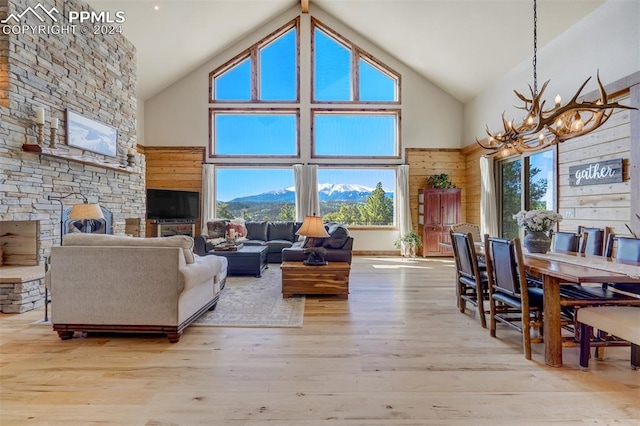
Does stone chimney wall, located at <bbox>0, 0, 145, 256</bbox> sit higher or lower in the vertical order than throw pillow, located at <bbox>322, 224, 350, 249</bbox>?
higher

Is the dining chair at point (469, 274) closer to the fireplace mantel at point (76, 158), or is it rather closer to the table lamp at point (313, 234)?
the table lamp at point (313, 234)

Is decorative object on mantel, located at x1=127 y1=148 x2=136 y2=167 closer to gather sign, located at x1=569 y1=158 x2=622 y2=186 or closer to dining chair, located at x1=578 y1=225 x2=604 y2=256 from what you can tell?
dining chair, located at x1=578 y1=225 x2=604 y2=256

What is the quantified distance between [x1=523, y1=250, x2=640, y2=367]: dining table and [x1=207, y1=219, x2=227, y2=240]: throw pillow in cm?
581

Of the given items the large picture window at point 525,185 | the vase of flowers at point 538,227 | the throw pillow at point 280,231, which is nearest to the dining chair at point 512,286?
the vase of flowers at point 538,227

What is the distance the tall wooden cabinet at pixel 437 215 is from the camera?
7898mm

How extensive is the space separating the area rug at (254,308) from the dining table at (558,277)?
6.96ft

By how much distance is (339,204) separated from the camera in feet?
27.7

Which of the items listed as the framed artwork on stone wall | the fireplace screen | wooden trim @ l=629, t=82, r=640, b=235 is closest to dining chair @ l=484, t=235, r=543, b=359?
wooden trim @ l=629, t=82, r=640, b=235

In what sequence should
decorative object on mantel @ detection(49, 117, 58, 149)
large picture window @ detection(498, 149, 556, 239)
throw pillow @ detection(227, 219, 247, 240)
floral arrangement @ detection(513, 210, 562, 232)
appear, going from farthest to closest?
throw pillow @ detection(227, 219, 247, 240) → large picture window @ detection(498, 149, 556, 239) → decorative object on mantel @ detection(49, 117, 58, 149) → floral arrangement @ detection(513, 210, 562, 232)

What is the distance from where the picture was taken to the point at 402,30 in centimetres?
686

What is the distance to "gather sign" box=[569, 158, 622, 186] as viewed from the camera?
3.96 m

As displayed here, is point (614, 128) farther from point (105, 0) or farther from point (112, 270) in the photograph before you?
point (105, 0)

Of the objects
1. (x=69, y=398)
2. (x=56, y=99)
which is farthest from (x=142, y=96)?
(x=69, y=398)

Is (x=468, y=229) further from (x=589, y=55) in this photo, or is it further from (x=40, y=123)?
(x=40, y=123)
